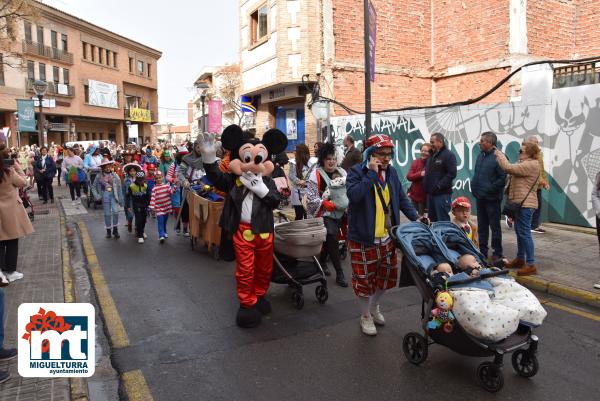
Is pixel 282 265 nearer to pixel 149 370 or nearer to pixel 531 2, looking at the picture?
pixel 149 370

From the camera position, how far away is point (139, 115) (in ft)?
178

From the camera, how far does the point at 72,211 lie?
540 inches

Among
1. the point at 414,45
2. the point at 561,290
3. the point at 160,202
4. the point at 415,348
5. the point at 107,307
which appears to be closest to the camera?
the point at 415,348

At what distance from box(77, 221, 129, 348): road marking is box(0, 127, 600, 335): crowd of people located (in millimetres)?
1033

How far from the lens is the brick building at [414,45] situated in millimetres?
13555

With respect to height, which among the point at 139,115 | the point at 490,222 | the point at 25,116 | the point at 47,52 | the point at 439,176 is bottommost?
the point at 490,222

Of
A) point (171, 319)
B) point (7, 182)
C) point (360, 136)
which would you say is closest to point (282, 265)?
point (171, 319)

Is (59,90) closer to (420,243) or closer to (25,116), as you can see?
(25,116)

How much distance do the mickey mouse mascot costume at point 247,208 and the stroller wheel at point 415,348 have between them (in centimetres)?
161

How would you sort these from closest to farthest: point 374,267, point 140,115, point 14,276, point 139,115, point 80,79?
point 374,267 → point 14,276 → point 80,79 → point 139,115 → point 140,115

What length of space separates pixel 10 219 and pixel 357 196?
4560 mm

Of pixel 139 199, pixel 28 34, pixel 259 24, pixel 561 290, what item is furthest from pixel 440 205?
pixel 28 34

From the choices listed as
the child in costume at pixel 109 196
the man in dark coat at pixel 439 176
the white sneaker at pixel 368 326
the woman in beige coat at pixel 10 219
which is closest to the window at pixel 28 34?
the child in costume at pixel 109 196

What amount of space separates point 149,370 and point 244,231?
5.24 feet
